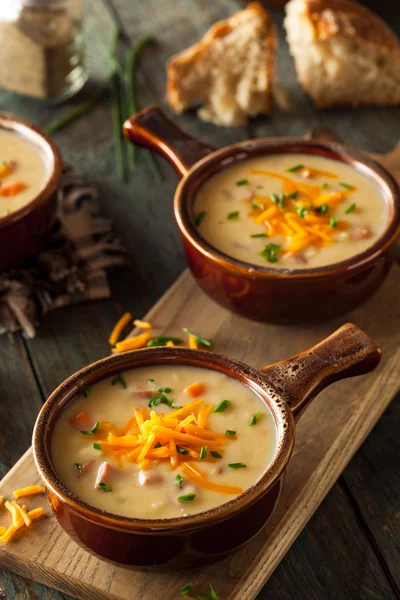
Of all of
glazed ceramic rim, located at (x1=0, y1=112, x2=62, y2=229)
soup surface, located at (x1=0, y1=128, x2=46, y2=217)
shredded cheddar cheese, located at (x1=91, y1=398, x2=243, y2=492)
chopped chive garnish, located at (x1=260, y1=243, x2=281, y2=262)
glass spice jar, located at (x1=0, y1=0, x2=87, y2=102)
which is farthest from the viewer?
glass spice jar, located at (x1=0, y1=0, x2=87, y2=102)

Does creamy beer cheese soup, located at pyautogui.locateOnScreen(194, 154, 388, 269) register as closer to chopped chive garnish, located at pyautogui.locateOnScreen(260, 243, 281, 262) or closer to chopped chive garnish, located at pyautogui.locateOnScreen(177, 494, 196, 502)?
chopped chive garnish, located at pyautogui.locateOnScreen(260, 243, 281, 262)

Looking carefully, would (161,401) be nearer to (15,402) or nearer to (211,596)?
(211,596)

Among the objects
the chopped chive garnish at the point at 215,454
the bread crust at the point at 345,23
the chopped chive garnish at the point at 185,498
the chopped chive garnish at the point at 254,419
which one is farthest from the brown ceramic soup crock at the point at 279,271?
the bread crust at the point at 345,23

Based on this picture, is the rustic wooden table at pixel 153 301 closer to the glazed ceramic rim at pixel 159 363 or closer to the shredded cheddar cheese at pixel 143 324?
the shredded cheddar cheese at pixel 143 324

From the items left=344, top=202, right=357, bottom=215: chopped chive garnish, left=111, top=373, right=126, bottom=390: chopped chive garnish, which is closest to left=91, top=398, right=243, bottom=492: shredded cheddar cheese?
left=111, top=373, right=126, bottom=390: chopped chive garnish

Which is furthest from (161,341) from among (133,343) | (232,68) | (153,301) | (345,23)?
(345,23)

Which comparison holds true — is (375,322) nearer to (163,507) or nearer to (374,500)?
(374,500)
